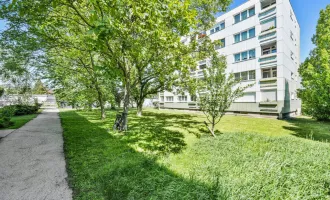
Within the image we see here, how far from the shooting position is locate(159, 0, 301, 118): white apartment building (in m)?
17.7

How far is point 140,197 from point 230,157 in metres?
3.49

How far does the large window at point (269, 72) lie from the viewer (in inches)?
728

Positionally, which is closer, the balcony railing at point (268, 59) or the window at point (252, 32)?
the balcony railing at point (268, 59)

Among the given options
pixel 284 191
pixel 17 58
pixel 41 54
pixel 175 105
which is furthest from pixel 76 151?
pixel 175 105

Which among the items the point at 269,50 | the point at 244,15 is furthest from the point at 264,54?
the point at 244,15

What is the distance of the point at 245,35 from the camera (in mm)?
21031

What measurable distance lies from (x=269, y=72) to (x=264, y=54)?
2338mm

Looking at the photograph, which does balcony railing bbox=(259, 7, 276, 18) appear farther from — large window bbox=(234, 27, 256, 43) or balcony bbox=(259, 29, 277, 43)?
balcony bbox=(259, 29, 277, 43)

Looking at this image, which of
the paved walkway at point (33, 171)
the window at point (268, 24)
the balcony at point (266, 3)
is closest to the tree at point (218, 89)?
the paved walkway at point (33, 171)

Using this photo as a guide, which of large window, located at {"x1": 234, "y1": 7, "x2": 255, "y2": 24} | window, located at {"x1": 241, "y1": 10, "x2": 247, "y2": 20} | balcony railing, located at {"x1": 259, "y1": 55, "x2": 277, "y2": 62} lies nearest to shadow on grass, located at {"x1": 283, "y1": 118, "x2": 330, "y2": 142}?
balcony railing, located at {"x1": 259, "y1": 55, "x2": 277, "y2": 62}

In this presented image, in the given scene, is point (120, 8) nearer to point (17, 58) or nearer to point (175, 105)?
point (17, 58)

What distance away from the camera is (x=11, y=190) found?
3324mm

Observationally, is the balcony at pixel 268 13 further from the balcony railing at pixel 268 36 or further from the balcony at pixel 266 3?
the balcony railing at pixel 268 36

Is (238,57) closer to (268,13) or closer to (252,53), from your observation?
(252,53)
